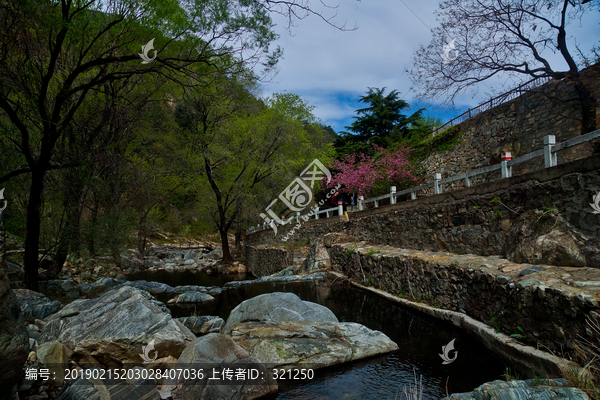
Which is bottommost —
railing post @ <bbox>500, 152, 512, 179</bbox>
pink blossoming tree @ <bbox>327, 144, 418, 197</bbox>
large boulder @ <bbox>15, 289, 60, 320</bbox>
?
large boulder @ <bbox>15, 289, 60, 320</bbox>

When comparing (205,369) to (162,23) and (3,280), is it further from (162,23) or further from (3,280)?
(162,23)

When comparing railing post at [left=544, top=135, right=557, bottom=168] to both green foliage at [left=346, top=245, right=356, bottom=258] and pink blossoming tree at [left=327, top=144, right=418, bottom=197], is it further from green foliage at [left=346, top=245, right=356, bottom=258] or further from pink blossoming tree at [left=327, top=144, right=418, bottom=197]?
pink blossoming tree at [left=327, top=144, right=418, bottom=197]

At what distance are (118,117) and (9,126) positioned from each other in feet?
7.49

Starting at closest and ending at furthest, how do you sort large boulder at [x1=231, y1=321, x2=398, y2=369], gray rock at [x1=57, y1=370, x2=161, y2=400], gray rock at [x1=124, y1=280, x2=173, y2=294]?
1. gray rock at [x1=57, y1=370, x2=161, y2=400]
2. large boulder at [x1=231, y1=321, x2=398, y2=369]
3. gray rock at [x1=124, y1=280, x2=173, y2=294]

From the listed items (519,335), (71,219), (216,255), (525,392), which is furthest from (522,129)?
(216,255)

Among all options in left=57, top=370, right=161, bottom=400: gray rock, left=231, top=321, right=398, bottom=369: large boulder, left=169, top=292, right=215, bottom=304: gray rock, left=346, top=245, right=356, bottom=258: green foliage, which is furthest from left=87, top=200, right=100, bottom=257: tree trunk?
left=346, top=245, right=356, bottom=258: green foliage

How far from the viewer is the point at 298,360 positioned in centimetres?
503

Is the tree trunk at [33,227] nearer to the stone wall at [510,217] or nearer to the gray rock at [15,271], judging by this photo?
the gray rock at [15,271]

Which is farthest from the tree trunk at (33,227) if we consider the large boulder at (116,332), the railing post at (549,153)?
the railing post at (549,153)

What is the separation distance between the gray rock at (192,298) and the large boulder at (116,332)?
5.31 m

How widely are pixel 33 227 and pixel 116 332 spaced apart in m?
3.95

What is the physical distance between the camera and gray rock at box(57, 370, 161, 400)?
3.42 m

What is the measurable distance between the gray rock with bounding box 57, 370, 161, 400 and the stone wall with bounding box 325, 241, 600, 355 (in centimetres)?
470

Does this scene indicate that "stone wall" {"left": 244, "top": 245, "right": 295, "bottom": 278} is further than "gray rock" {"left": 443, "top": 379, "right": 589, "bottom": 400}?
Yes
